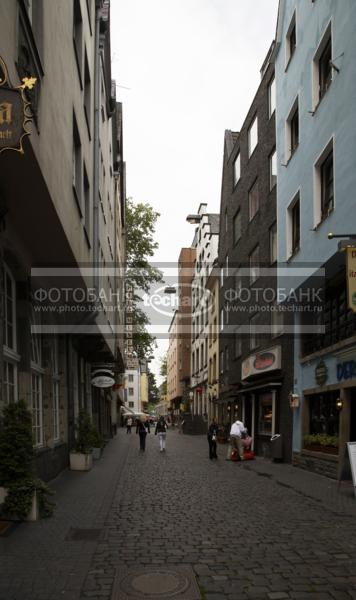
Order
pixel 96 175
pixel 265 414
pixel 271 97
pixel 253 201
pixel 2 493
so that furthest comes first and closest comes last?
1. pixel 253 201
2. pixel 271 97
3. pixel 265 414
4. pixel 96 175
5. pixel 2 493

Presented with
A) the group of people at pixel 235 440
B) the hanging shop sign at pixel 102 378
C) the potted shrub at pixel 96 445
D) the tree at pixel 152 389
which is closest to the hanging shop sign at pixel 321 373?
the group of people at pixel 235 440

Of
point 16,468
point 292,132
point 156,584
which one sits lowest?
point 156,584

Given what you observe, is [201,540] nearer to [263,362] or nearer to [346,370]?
[346,370]

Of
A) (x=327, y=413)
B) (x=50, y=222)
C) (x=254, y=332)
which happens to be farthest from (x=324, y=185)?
(x=254, y=332)

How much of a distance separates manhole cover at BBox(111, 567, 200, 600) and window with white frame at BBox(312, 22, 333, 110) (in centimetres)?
1297

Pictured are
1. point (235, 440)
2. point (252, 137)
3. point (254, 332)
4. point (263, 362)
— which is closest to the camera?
point (235, 440)

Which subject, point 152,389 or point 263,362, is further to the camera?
point 152,389

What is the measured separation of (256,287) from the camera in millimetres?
25344

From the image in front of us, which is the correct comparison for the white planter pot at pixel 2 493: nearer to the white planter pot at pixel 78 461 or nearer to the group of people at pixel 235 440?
the white planter pot at pixel 78 461

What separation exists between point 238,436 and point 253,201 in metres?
11.5

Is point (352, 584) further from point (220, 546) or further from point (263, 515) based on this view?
point (263, 515)

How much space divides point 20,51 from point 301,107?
12.5 meters

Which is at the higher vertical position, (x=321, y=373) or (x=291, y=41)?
(x=291, y=41)

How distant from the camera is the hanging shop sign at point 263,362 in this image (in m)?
21.2
